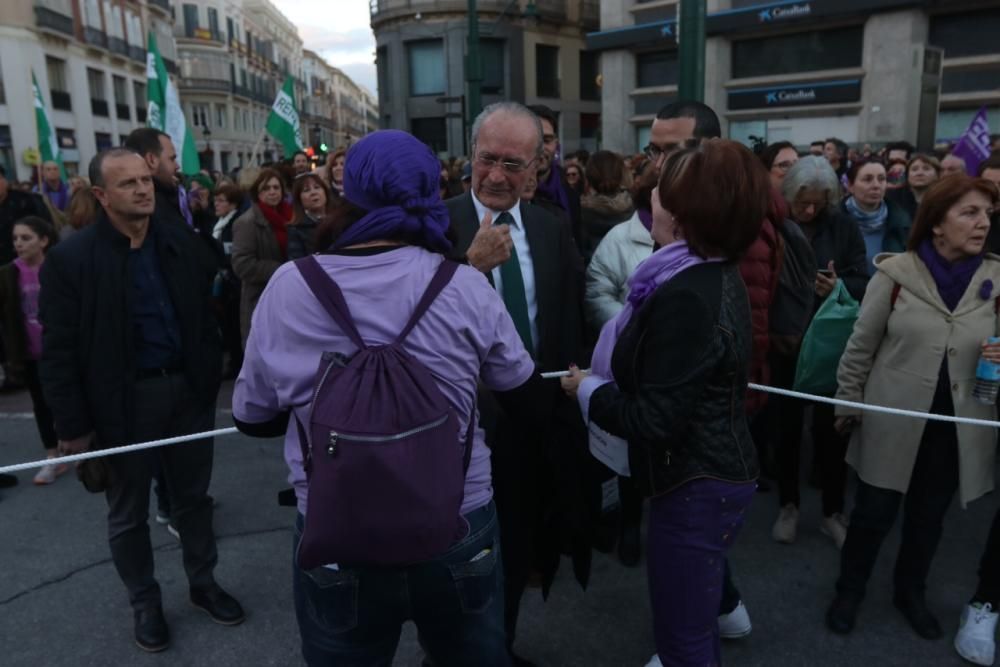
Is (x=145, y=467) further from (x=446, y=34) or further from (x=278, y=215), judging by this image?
(x=446, y=34)

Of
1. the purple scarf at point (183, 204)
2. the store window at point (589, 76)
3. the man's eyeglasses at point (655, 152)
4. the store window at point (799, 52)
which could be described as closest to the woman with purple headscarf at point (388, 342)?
the man's eyeglasses at point (655, 152)

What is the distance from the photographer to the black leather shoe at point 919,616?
3053 mm

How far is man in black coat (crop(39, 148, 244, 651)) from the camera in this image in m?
2.85

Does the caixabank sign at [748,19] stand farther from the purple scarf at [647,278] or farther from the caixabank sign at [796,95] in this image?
the purple scarf at [647,278]

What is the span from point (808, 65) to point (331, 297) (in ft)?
83.8

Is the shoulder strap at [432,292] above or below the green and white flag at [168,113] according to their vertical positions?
below

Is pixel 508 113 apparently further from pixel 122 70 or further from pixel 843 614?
pixel 122 70

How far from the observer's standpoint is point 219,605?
3271 millimetres

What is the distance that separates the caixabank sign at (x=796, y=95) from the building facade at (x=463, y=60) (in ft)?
28.5

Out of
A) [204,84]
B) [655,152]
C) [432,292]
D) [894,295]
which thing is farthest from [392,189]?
[204,84]

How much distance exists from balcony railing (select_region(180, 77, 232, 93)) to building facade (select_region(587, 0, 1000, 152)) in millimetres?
38729

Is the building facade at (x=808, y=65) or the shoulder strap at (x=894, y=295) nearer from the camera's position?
the shoulder strap at (x=894, y=295)

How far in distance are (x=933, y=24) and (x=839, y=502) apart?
72.4 feet

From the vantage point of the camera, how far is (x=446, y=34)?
Result: 32500 millimetres
